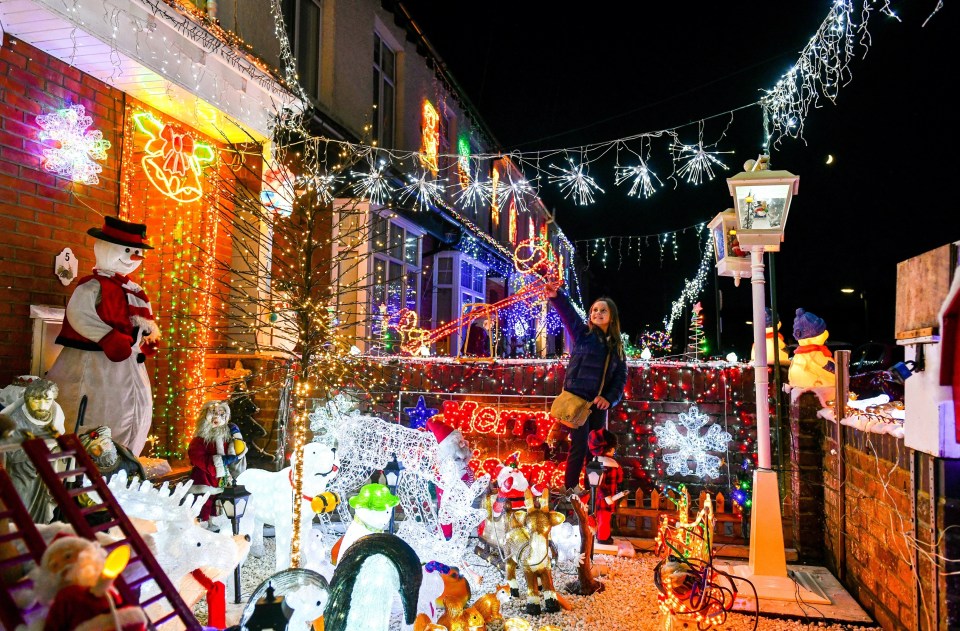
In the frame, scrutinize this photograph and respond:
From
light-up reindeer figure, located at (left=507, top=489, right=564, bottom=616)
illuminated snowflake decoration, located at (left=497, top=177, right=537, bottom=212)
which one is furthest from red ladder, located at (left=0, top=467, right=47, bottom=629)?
illuminated snowflake decoration, located at (left=497, top=177, right=537, bottom=212)

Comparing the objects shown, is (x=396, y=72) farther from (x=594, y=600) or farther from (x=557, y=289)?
(x=594, y=600)

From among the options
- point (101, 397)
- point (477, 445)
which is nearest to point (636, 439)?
point (477, 445)

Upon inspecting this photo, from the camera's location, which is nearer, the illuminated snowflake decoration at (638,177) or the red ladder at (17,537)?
the red ladder at (17,537)

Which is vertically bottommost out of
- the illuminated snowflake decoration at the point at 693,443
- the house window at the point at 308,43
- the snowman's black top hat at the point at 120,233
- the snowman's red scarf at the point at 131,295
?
the illuminated snowflake decoration at the point at 693,443

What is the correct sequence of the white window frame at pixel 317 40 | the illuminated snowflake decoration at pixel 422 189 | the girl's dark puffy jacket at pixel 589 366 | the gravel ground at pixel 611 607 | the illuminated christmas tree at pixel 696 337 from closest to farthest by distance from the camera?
the gravel ground at pixel 611 607, the girl's dark puffy jacket at pixel 589 366, the illuminated snowflake decoration at pixel 422 189, the white window frame at pixel 317 40, the illuminated christmas tree at pixel 696 337

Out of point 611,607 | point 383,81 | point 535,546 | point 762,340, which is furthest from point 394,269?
point 611,607

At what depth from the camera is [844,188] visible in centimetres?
1287

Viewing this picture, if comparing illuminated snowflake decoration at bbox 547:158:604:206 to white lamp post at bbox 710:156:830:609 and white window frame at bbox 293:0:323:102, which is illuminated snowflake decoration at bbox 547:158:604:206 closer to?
white lamp post at bbox 710:156:830:609

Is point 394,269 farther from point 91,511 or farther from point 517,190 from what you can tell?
point 91,511

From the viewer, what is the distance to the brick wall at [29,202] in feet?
16.5

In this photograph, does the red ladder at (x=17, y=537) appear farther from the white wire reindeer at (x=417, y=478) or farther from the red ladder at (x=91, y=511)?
the white wire reindeer at (x=417, y=478)

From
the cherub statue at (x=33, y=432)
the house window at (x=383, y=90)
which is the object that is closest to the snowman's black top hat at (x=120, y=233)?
the cherub statue at (x=33, y=432)

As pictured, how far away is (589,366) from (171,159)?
4996mm

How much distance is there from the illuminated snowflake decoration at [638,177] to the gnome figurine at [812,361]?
2.23 meters
